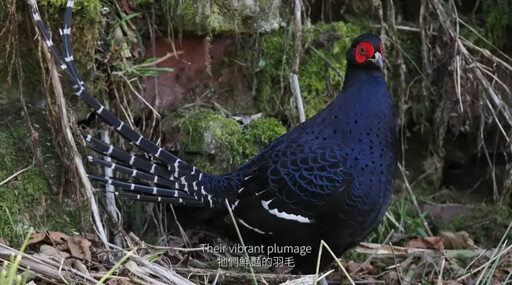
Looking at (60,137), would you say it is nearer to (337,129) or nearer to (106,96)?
(106,96)

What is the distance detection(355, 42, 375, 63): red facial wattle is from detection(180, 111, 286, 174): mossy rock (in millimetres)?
754

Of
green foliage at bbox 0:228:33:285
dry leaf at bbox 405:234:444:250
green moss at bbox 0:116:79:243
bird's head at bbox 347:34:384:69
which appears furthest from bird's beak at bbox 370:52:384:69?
green foliage at bbox 0:228:33:285

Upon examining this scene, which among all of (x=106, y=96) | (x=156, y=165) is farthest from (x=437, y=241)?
(x=106, y=96)

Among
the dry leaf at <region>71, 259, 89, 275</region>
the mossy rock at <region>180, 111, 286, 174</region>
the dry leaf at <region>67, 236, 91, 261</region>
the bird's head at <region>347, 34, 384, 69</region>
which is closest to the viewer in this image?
the dry leaf at <region>71, 259, 89, 275</region>

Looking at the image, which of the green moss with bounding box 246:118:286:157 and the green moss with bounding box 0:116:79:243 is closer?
the green moss with bounding box 0:116:79:243

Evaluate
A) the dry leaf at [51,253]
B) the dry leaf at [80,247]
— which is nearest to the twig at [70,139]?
the dry leaf at [80,247]

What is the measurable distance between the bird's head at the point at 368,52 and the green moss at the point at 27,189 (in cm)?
147

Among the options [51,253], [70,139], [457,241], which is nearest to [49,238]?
[51,253]

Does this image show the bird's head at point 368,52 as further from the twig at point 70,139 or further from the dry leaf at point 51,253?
the dry leaf at point 51,253

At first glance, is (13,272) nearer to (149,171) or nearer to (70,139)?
(70,139)

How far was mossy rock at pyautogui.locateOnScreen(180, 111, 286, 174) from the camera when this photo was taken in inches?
154

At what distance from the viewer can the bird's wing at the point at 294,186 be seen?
328 cm

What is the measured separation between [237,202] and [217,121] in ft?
2.01

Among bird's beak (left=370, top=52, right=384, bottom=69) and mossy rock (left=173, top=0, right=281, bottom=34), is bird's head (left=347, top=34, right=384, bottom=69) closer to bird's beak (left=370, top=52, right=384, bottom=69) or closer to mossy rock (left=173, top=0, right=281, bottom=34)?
bird's beak (left=370, top=52, right=384, bottom=69)
